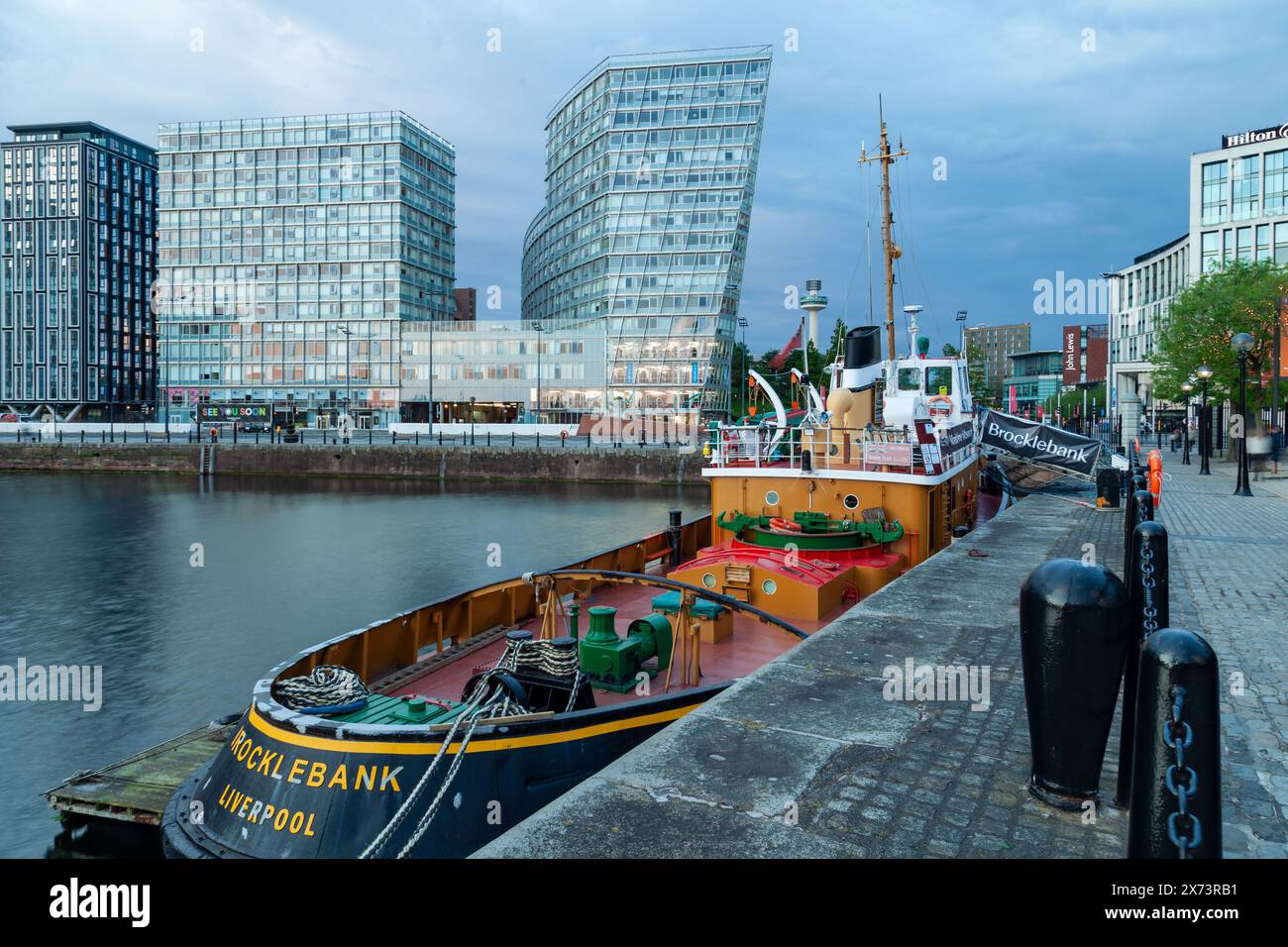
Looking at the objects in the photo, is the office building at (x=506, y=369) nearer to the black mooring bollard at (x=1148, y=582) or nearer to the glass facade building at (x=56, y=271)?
the glass facade building at (x=56, y=271)

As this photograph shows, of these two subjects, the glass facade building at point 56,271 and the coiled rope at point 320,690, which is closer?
the coiled rope at point 320,690

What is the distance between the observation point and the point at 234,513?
151 feet

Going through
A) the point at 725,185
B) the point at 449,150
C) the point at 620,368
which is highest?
the point at 449,150

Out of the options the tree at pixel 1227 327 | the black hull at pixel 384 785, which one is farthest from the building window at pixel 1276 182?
the black hull at pixel 384 785

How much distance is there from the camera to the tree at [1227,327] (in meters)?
39.4

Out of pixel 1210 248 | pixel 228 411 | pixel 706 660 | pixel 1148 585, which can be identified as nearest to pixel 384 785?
pixel 706 660

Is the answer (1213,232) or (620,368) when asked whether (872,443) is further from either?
(620,368)

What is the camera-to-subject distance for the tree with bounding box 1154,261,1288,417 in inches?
1550

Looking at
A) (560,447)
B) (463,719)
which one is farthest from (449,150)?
(463,719)

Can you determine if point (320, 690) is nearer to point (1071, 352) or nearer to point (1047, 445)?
point (1047, 445)

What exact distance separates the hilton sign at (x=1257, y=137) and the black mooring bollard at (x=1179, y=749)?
282 feet

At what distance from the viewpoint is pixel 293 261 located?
355ft

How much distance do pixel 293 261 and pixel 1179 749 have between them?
118149mm
